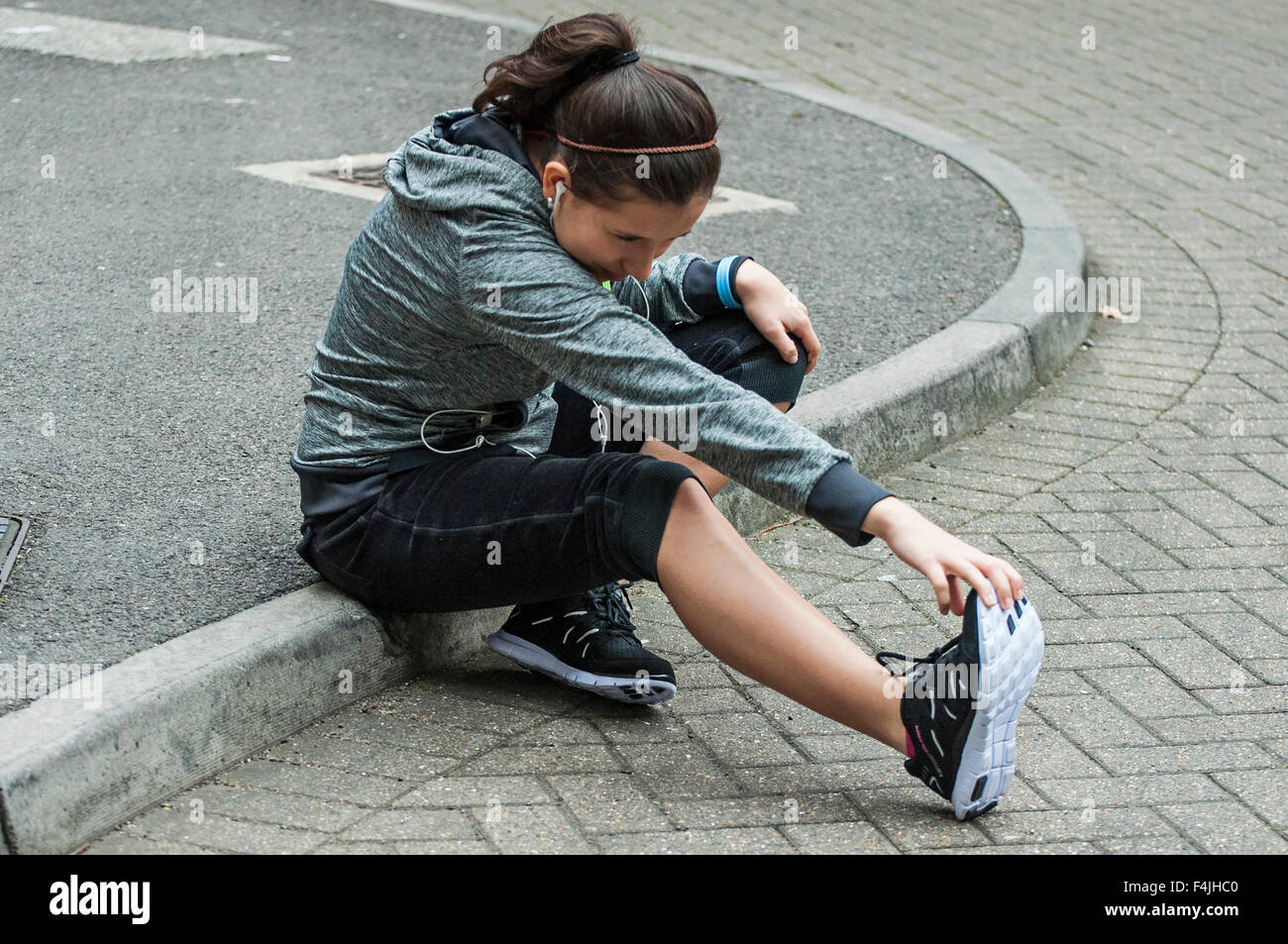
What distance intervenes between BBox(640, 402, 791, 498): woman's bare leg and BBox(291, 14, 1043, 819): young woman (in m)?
0.29

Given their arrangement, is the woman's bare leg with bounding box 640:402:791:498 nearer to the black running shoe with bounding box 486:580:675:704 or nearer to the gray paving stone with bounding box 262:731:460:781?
the black running shoe with bounding box 486:580:675:704

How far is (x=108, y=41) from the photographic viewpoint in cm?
720

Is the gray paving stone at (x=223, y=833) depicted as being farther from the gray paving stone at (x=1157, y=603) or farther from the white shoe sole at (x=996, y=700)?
the gray paving stone at (x=1157, y=603)

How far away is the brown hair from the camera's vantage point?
7.93ft

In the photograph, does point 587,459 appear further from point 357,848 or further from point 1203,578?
point 1203,578

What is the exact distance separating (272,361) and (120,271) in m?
0.85

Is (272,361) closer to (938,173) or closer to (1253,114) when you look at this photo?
(938,173)

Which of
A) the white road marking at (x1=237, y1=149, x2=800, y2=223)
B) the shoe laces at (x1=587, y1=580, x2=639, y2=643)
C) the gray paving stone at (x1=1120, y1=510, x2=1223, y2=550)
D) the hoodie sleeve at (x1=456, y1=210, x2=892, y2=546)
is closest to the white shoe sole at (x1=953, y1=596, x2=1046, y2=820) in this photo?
the hoodie sleeve at (x1=456, y1=210, x2=892, y2=546)

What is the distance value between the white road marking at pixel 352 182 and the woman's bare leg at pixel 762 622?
3.11m

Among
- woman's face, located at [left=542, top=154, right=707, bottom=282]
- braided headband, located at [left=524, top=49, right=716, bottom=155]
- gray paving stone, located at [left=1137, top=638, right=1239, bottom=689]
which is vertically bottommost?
gray paving stone, located at [left=1137, top=638, right=1239, bottom=689]

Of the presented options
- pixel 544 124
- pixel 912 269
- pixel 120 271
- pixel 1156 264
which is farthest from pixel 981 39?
pixel 544 124

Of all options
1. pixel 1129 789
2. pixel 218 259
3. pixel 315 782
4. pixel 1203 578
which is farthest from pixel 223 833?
pixel 218 259

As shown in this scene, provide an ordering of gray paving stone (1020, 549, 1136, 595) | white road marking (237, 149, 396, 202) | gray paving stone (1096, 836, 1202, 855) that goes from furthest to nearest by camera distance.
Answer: white road marking (237, 149, 396, 202), gray paving stone (1020, 549, 1136, 595), gray paving stone (1096, 836, 1202, 855)

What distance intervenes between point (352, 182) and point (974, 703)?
12.4 ft
